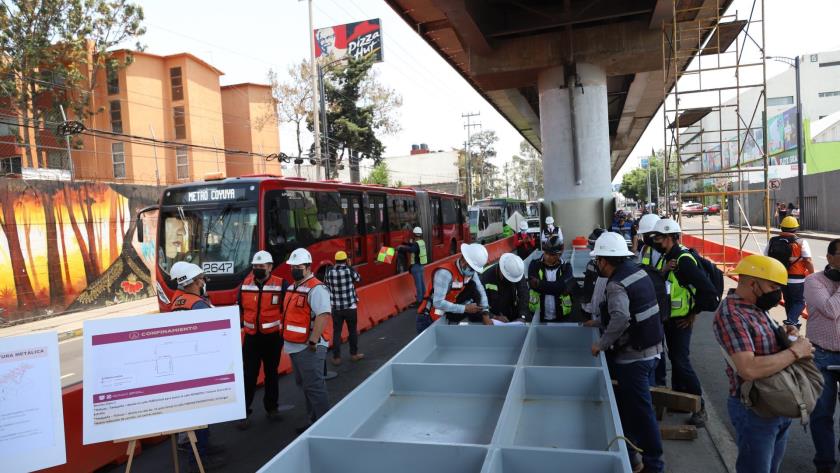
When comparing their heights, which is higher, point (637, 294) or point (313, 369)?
point (637, 294)

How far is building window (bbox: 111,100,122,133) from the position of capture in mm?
28203

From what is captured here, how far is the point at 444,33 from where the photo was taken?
51.8 ft

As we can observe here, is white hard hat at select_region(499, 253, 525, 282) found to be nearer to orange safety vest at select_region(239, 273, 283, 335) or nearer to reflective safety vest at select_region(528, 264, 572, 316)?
reflective safety vest at select_region(528, 264, 572, 316)

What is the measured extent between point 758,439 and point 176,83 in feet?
108

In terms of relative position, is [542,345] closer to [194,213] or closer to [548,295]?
[548,295]

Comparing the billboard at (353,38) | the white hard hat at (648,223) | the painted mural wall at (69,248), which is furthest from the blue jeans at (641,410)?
the billboard at (353,38)

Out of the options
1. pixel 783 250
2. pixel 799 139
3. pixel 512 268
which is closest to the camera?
pixel 512 268

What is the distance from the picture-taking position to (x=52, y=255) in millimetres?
16344

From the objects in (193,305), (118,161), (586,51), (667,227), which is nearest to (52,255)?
(118,161)

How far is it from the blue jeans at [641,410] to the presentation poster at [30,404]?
168 inches

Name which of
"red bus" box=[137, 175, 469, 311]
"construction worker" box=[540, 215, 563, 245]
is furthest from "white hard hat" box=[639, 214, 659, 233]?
"red bus" box=[137, 175, 469, 311]

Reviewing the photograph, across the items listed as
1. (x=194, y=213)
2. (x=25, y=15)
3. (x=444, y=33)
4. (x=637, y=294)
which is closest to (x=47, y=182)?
(x=194, y=213)

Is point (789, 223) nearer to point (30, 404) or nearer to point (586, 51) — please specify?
point (586, 51)

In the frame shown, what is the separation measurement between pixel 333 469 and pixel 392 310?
31.9 feet
